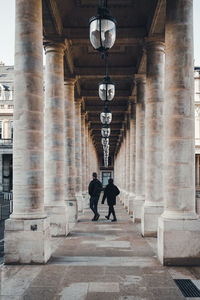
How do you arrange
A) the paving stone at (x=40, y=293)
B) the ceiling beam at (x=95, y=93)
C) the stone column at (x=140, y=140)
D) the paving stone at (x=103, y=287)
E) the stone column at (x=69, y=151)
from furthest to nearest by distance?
the ceiling beam at (x=95, y=93) → the stone column at (x=140, y=140) → the stone column at (x=69, y=151) → the paving stone at (x=103, y=287) → the paving stone at (x=40, y=293)

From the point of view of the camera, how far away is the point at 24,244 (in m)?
8.12

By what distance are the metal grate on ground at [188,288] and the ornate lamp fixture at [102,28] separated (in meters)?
4.65

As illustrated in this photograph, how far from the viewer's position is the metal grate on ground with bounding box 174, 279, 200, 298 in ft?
19.8

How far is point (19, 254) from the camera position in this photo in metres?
8.11

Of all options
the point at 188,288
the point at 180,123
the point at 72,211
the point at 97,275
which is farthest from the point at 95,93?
the point at 188,288

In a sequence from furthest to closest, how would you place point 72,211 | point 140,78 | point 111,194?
point 140,78 → point 111,194 → point 72,211

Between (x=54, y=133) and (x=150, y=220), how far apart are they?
4837mm

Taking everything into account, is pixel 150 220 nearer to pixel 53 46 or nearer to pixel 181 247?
pixel 181 247

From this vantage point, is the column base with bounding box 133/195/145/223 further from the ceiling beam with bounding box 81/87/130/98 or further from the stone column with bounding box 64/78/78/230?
the ceiling beam with bounding box 81/87/130/98

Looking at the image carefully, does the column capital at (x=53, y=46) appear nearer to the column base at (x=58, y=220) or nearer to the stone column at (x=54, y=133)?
the stone column at (x=54, y=133)

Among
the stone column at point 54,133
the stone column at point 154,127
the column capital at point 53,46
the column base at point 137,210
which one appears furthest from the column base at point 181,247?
the column capital at point 53,46

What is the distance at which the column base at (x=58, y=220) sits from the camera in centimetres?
1216

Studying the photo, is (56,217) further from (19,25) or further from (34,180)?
(19,25)

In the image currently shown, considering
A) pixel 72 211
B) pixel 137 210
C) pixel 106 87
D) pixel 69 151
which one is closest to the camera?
pixel 106 87
